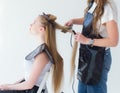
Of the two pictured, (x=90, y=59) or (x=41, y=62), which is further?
(x=90, y=59)

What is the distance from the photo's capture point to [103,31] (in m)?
1.88

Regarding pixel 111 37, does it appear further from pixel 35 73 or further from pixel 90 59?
pixel 35 73

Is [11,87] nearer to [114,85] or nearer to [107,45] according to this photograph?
[107,45]

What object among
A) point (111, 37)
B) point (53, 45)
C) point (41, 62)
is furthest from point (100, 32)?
point (41, 62)

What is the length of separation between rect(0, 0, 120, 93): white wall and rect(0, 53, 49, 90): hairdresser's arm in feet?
2.95

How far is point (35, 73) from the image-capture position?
5.79 ft

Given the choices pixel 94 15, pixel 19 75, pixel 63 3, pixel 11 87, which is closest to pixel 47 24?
pixel 94 15

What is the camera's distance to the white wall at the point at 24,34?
269 cm

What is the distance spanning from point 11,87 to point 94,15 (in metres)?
0.66

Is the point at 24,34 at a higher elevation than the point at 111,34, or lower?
lower

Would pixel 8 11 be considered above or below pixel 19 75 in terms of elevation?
above

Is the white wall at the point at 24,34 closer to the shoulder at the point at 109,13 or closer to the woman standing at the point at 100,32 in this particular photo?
the woman standing at the point at 100,32

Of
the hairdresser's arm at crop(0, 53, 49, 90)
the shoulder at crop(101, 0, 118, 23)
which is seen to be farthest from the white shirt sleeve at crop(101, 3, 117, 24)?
the hairdresser's arm at crop(0, 53, 49, 90)

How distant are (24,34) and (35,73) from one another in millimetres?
1050
